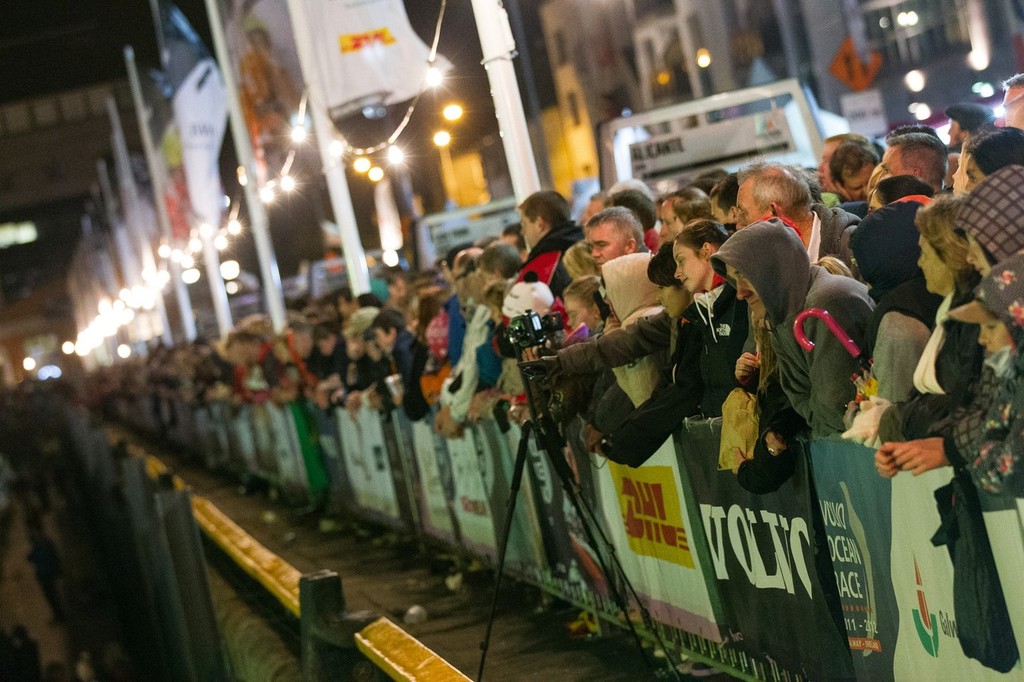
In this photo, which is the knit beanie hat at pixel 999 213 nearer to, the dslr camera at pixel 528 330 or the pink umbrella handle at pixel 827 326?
the pink umbrella handle at pixel 827 326

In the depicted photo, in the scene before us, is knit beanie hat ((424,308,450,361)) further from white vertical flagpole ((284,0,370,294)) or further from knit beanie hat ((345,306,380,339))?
white vertical flagpole ((284,0,370,294))

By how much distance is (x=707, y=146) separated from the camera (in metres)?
15.2

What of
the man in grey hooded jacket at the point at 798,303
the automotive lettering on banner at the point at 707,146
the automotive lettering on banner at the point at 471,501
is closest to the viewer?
the man in grey hooded jacket at the point at 798,303

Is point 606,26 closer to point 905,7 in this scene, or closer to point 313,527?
point 905,7

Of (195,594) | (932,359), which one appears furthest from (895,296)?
(195,594)

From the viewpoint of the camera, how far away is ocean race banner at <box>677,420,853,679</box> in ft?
19.1

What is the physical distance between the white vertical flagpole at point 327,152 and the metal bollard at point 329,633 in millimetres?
9427

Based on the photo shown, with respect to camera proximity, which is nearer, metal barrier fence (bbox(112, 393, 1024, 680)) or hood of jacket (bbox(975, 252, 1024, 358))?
hood of jacket (bbox(975, 252, 1024, 358))

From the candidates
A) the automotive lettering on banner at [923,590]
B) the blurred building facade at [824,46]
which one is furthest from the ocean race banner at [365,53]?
the blurred building facade at [824,46]

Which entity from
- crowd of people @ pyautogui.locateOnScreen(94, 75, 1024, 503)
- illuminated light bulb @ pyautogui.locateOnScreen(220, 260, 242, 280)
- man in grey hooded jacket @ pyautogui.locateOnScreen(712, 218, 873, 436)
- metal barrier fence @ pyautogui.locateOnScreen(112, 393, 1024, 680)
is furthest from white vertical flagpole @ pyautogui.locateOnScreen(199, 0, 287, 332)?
illuminated light bulb @ pyautogui.locateOnScreen(220, 260, 242, 280)

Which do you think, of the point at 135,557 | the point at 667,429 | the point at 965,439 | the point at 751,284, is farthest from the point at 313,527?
the point at 965,439

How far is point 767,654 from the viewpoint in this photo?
6449 mm

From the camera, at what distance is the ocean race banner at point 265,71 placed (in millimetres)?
18109

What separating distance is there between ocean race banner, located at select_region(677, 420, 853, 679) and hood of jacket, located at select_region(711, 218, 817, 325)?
2.07ft
